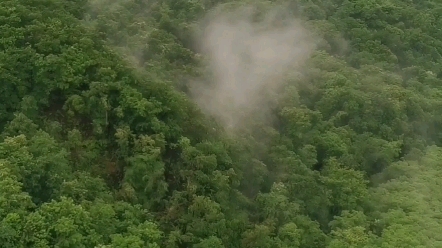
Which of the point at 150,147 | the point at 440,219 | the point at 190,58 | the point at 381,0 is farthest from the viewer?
the point at 381,0

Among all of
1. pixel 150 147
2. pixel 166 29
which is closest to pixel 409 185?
pixel 150 147

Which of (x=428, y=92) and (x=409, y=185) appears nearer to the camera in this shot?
(x=409, y=185)

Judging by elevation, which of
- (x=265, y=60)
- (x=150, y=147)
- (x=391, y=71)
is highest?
(x=391, y=71)

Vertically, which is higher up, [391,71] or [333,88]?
[391,71]

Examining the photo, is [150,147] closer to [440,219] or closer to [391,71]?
[440,219]

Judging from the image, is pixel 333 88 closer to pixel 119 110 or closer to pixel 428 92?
pixel 428 92

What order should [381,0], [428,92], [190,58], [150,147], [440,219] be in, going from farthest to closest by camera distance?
1. [381,0]
2. [428,92]
3. [190,58]
4. [440,219]
5. [150,147]
